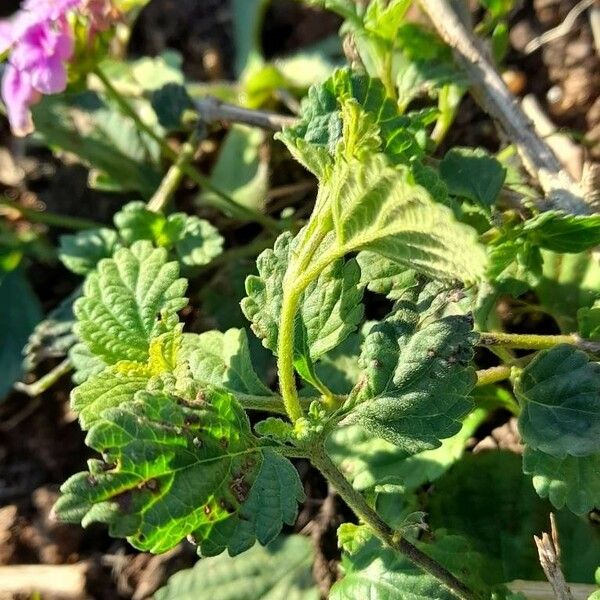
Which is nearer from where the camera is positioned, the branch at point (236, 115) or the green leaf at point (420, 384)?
the green leaf at point (420, 384)

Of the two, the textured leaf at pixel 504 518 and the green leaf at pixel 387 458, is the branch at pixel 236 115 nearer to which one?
the green leaf at pixel 387 458

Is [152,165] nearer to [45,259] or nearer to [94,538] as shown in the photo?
[45,259]

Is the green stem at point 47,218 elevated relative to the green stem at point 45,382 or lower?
elevated

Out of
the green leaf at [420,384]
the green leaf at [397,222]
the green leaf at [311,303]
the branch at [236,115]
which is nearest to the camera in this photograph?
the green leaf at [397,222]

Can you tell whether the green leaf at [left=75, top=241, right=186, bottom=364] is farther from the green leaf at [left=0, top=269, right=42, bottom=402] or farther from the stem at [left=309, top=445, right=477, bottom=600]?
the green leaf at [left=0, top=269, right=42, bottom=402]

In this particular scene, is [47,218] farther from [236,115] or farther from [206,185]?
[236,115]

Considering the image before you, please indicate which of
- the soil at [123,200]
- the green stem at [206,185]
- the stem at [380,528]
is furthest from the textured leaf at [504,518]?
the green stem at [206,185]

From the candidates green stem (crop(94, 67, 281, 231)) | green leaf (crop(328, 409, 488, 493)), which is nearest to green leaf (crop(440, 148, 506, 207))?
green leaf (crop(328, 409, 488, 493))

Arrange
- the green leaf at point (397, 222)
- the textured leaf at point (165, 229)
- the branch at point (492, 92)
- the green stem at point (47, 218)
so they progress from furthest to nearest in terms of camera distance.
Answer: the green stem at point (47, 218), the textured leaf at point (165, 229), the branch at point (492, 92), the green leaf at point (397, 222)
